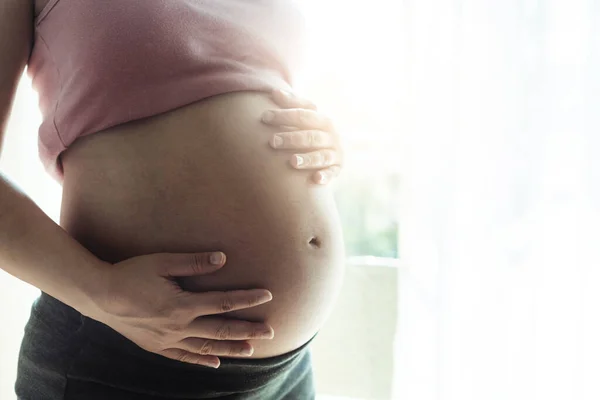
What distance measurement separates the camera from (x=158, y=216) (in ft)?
2.36

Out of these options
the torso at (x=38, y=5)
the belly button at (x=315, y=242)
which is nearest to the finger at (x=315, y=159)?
the belly button at (x=315, y=242)

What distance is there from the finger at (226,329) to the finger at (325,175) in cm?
23

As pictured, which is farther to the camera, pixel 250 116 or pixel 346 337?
pixel 346 337

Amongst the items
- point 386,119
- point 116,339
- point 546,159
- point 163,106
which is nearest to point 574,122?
point 546,159

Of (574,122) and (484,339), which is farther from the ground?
(574,122)

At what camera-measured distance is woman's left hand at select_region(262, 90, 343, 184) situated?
0.81 metres

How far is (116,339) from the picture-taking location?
28.3 inches

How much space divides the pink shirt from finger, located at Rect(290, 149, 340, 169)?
0.11m

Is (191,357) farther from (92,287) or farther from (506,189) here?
(506,189)

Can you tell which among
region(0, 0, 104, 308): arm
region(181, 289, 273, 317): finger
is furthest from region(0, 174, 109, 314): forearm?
region(181, 289, 273, 317): finger

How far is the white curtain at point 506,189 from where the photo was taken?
114cm

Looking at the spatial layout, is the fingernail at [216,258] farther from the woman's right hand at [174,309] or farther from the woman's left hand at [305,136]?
the woman's left hand at [305,136]

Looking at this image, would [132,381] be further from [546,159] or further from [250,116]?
[546,159]

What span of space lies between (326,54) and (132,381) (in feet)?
3.10
